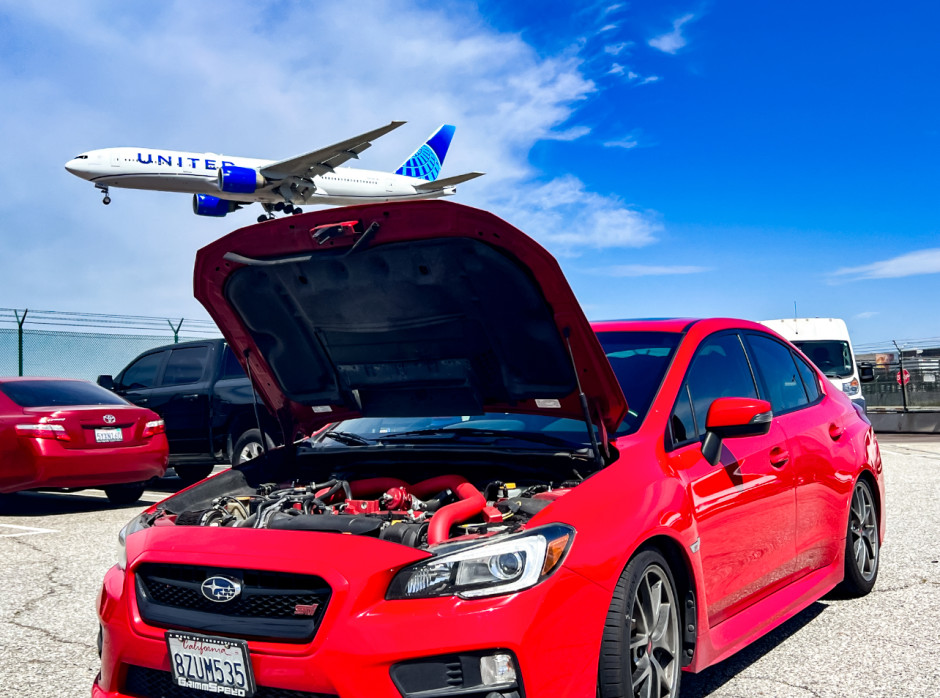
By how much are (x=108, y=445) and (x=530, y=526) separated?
287 inches

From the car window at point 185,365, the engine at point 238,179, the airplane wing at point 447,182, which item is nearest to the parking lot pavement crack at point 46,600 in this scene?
the car window at point 185,365

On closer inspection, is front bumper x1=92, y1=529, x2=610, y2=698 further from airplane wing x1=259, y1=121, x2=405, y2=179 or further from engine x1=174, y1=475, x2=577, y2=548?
airplane wing x1=259, y1=121, x2=405, y2=179

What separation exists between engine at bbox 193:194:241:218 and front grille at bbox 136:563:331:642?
38311 millimetres

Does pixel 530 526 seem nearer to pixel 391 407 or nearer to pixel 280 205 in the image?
pixel 391 407

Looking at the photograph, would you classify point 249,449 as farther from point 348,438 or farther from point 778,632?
point 778,632

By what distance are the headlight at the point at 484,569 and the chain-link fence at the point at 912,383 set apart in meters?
27.4

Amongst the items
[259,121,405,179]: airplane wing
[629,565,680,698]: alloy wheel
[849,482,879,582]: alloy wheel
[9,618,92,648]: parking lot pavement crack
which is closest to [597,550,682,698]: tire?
[629,565,680,698]: alloy wheel

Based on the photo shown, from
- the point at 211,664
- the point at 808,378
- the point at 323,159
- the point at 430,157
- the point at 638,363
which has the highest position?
the point at 430,157

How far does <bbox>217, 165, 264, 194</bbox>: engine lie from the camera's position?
3762 centimetres

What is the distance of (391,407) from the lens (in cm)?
423

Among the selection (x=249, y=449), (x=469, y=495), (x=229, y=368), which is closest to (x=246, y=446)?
(x=249, y=449)

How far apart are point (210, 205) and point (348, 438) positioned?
37.9 m

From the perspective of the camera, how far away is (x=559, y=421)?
4.05 metres

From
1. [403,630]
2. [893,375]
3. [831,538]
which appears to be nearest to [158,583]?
[403,630]
